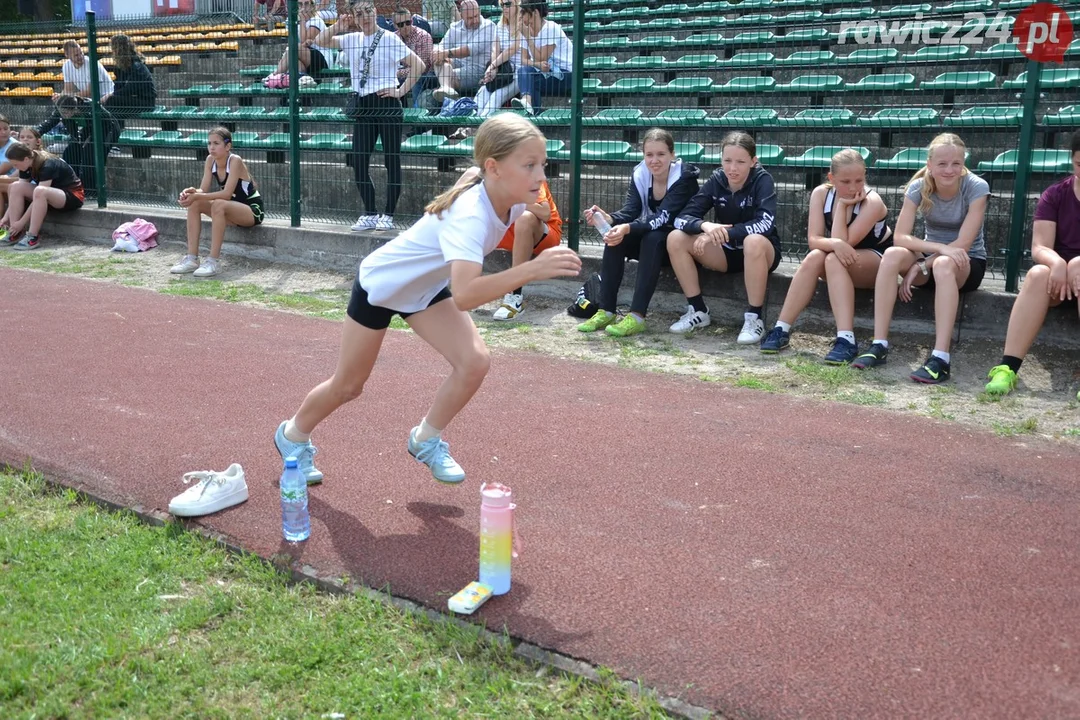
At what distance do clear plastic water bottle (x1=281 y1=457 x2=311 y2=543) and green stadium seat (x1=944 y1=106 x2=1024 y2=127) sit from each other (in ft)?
20.0

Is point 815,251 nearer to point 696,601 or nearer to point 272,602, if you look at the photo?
point 696,601

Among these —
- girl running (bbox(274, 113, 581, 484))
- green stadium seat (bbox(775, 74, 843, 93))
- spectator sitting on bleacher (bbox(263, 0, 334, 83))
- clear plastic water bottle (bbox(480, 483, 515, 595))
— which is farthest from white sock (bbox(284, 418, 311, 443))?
spectator sitting on bleacher (bbox(263, 0, 334, 83))

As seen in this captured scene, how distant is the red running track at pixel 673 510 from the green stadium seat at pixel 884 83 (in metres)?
4.70

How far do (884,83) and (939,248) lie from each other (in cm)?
373

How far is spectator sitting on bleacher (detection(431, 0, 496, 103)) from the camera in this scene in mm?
10680

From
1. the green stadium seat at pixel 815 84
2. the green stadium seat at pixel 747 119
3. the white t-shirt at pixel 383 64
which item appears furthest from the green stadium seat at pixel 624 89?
the white t-shirt at pixel 383 64

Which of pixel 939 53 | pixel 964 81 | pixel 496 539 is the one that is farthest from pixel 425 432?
pixel 939 53

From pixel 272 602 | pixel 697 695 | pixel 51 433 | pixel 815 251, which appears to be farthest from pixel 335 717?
pixel 815 251

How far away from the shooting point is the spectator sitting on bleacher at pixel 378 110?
10352 mm

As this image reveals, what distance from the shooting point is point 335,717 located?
276 centimetres

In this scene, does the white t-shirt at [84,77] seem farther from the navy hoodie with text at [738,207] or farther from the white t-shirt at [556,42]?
the navy hoodie with text at [738,207]

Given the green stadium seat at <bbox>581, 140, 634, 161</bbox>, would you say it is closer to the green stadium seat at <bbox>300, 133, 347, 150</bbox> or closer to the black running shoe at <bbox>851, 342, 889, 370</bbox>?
the green stadium seat at <bbox>300, 133, 347, 150</bbox>

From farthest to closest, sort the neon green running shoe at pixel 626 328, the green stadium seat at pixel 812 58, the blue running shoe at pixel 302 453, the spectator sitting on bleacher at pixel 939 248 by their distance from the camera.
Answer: the green stadium seat at pixel 812 58, the neon green running shoe at pixel 626 328, the spectator sitting on bleacher at pixel 939 248, the blue running shoe at pixel 302 453

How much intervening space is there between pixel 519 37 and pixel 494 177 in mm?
6634
